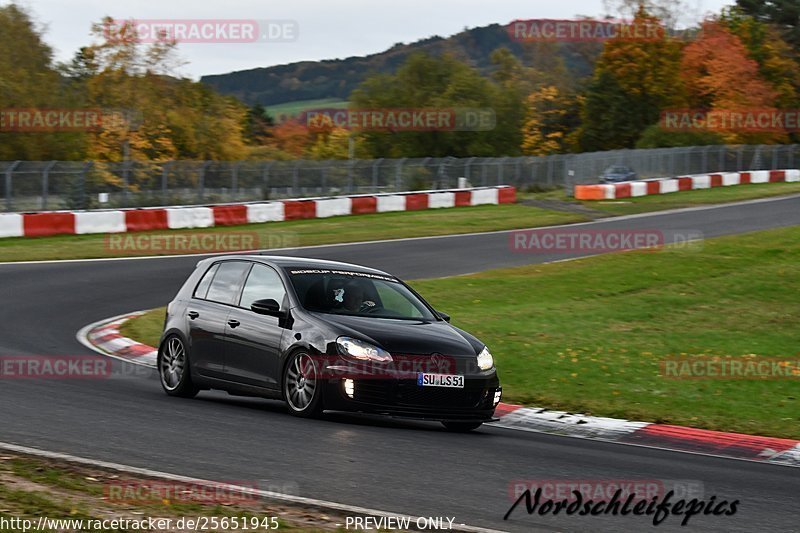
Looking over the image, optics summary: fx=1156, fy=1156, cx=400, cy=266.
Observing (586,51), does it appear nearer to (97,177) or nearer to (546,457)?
(97,177)

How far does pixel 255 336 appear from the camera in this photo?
10.8 metres

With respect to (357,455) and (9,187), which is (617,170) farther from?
(357,455)

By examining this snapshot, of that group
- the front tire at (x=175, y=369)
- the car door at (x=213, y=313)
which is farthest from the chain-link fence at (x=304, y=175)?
the car door at (x=213, y=313)

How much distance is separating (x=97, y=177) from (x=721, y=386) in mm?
25602

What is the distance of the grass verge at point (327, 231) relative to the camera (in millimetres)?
27259

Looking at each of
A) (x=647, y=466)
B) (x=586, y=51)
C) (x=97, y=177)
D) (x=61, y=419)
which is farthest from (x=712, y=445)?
(x=586, y=51)

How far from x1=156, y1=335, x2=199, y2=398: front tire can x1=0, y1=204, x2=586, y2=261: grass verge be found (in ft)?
47.2

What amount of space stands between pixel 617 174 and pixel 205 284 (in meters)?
41.6

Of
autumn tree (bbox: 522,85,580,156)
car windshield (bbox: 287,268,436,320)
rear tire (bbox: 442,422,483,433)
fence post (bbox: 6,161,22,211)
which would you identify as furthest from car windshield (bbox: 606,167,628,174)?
rear tire (bbox: 442,422,483,433)

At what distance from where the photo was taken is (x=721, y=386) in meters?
12.7

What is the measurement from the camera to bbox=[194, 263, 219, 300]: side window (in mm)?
11828

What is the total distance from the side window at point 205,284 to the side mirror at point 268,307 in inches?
52.0

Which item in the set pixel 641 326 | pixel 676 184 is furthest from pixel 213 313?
pixel 676 184

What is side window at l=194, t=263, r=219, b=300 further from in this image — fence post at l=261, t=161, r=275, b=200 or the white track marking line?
fence post at l=261, t=161, r=275, b=200
